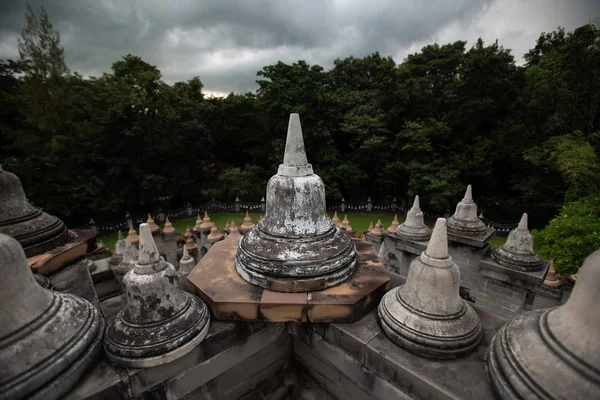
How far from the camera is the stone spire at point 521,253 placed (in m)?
4.82

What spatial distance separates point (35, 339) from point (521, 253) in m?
6.36

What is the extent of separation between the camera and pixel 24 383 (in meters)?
1.75

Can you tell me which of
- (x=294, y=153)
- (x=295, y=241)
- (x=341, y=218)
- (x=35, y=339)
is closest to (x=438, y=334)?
(x=295, y=241)

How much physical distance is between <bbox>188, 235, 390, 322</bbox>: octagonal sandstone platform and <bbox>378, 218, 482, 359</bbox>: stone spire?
36 centimetres

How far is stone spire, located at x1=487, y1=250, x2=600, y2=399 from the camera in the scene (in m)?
1.56

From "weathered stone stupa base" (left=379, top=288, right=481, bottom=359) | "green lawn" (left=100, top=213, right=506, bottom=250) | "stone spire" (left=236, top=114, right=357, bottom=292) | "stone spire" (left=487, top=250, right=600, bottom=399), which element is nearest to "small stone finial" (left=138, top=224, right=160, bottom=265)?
"stone spire" (left=236, top=114, right=357, bottom=292)

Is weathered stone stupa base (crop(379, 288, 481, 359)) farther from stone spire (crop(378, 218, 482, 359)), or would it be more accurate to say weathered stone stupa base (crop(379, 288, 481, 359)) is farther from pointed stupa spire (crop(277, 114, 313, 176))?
pointed stupa spire (crop(277, 114, 313, 176))

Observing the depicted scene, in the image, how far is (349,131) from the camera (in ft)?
66.0

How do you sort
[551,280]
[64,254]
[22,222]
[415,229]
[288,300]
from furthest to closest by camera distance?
[415,229], [551,280], [64,254], [22,222], [288,300]

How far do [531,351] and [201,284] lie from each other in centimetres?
274

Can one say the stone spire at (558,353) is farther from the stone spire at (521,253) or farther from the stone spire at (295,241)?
the stone spire at (521,253)

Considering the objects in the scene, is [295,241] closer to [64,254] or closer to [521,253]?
[64,254]

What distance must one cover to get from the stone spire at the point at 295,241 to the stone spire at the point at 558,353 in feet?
4.88

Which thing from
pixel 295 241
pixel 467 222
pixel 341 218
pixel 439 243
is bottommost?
pixel 341 218
